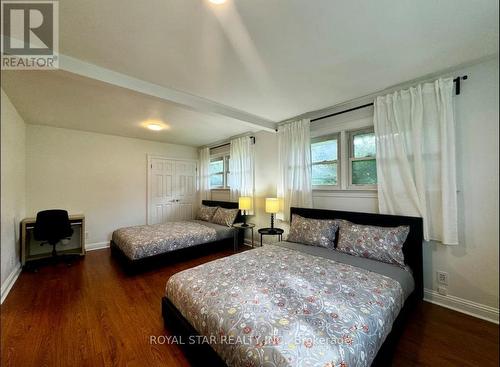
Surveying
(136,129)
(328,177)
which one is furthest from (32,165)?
(328,177)

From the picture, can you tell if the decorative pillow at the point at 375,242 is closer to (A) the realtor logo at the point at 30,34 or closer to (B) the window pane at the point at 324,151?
(B) the window pane at the point at 324,151

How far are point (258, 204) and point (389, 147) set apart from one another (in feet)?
7.65

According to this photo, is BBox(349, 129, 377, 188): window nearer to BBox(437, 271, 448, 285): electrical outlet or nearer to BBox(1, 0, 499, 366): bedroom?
BBox(1, 0, 499, 366): bedroom

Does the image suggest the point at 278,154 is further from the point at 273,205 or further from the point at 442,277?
the point at 442,277

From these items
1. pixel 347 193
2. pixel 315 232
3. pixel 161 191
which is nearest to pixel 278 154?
pixel 347 193

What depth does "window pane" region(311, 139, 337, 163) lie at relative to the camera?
3.04 m

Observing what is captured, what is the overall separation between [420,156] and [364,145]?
82 cm

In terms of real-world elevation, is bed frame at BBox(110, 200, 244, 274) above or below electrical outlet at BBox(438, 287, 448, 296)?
below

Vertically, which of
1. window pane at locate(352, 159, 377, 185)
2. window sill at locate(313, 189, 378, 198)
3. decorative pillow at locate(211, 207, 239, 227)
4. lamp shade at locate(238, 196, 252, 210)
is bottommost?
decorative pillow at locate(211, 207, 239, 227)

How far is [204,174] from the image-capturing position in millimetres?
5379

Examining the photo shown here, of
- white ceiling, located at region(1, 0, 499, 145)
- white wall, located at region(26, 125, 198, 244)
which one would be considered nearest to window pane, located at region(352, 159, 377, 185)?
white ceiling, located at region(1, 0, 499, 145)

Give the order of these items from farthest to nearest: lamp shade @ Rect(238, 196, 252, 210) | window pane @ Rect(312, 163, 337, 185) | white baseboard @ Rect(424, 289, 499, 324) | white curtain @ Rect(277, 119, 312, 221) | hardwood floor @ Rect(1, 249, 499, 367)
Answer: lamp shade @ Rect(238, 196, 252, 210) < white curtain @ Rect(277, 119, 312, 221) < window pane @ Rect(312, 163, 337, 185) < white baseboard @ Rect(424, 289, 499, 324) < hardwood floor @ Rect(1, 249, 499, 367)

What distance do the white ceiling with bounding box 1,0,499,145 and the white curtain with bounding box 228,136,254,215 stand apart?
5.42ft

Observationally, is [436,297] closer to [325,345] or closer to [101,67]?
[325,345]
